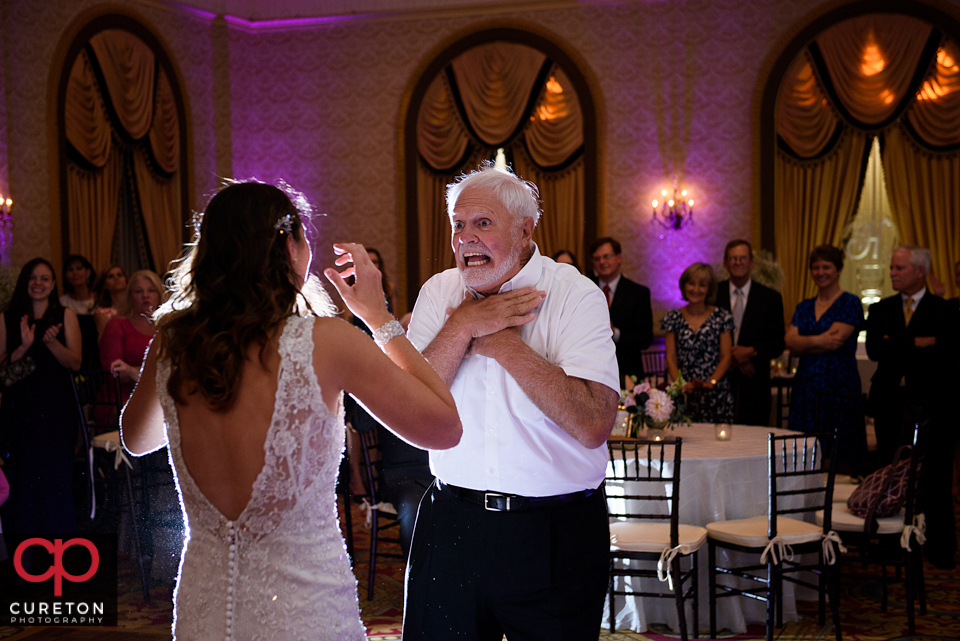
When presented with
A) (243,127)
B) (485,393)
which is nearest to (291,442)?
(485,393)

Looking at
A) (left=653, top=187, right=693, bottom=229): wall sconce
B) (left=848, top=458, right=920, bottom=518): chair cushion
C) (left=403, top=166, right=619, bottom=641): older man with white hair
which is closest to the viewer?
(left=403, top=166, right=619, bottom=641): older man with white hair

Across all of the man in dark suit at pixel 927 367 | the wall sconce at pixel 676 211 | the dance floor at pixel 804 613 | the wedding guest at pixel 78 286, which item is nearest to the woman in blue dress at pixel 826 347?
the man in dark suit at pixel 927 367

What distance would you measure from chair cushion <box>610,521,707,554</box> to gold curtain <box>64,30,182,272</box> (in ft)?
18.6

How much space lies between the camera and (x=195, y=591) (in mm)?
1562

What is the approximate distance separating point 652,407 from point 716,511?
0.55 metres

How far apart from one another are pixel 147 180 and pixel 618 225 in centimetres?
454

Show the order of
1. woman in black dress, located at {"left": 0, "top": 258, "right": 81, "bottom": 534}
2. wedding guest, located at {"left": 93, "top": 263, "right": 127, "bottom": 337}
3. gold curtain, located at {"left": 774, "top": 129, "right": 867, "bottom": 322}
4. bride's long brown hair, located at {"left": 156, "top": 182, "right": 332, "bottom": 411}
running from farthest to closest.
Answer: gold curtain, located at {"left": 774, "top": 129, "right": 867, "bottom": 322} < wedding guest, located at {"left": 93, "top": 263, "right": 127, "bottom": 337} < woman in black dress, located at {"left": 0, "top": 258, "right": 81, "bottom": 534} < bride's long brown hair, located at {"left": 156, "top": 182, "right": 332, "bottom": 411}

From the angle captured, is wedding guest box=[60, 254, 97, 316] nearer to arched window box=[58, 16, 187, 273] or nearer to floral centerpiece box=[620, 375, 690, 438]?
arched window box=[58, 16, 187, 273]

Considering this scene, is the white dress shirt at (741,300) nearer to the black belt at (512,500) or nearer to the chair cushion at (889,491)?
the chair cushion at (889,491)

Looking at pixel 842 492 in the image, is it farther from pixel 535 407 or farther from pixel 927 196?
pixel 927 196

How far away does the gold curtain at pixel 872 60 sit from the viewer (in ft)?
26.6

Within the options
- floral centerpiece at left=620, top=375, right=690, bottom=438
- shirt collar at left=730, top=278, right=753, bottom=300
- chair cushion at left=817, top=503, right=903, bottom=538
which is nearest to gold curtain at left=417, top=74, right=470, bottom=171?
shirt collar at left=730, top=278, right=753, bottom=300

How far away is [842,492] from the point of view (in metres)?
4.51

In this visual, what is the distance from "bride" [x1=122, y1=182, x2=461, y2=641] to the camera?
1.47 m
